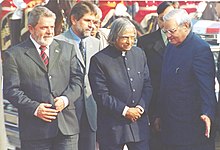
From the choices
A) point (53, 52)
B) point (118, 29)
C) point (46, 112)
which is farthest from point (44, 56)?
point (118, 29)

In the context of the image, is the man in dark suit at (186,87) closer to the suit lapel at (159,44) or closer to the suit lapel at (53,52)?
the suit lapel at (159,44)

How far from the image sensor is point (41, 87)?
4223 millimetres

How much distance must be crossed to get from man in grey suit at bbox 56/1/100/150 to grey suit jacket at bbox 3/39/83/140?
1.16 feet

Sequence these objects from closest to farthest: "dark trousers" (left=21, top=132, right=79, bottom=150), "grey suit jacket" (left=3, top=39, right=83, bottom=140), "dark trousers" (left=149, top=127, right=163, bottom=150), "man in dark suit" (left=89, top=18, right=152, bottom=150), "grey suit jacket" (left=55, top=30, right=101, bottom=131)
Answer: "grey suit jacket" (left=3, top=39, right=83, bottom=140) < "dark trousers" (left=21, top=132, right=79, bottom=150) < "man in dark suit" (left=89, top=18, right=152, bottom=150) < "grey suit jacket" (left=55, top=30, right=101, bottom=131) < "dark trousers" (left=149, top=127, right=163, bottom=150)

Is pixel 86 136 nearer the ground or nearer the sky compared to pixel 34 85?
nearer the ground

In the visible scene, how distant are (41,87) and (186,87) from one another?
111cm

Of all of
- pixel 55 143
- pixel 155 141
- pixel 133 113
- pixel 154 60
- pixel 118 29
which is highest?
pixel 118 29

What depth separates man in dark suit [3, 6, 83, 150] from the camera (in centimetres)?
419

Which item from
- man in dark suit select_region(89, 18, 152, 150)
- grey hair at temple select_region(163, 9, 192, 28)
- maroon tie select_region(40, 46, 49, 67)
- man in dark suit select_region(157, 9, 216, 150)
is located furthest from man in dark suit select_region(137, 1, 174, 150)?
maroon tie select_region(40, 46, 49, 67)

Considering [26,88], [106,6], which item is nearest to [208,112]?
[26,88]

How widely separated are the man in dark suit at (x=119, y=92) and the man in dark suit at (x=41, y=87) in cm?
23

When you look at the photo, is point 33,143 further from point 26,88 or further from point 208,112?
point 208,112

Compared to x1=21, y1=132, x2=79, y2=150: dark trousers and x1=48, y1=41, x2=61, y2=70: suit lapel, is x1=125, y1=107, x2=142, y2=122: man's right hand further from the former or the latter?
x1=48, y1=41, x2=61, y2=70: suit lapel

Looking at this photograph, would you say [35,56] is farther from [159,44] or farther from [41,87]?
[159,44]
